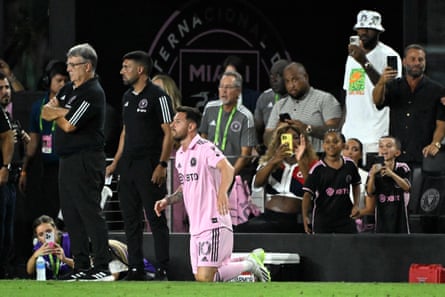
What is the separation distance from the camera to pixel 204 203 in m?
12.7

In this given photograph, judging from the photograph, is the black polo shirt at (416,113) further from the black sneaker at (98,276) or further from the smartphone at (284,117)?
the black sneaker at (98,276)

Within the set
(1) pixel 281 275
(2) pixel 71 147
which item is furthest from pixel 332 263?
(2) pixel 71 147

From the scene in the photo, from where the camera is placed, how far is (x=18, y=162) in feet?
50.4

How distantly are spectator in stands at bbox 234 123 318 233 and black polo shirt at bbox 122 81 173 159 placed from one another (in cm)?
162

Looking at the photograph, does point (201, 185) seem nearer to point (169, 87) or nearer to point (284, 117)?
point (284, 117)

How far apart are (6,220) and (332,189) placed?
316 cm

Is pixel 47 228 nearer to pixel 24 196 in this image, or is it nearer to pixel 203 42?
pixel 24 196

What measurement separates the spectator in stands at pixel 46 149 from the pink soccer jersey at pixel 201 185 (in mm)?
2756

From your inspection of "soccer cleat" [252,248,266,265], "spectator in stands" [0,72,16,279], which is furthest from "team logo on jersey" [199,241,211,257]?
"spectator in stands" [0,72,16,279]

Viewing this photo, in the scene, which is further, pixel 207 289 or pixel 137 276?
pixel 137 276

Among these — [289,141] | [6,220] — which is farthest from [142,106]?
[6,220]

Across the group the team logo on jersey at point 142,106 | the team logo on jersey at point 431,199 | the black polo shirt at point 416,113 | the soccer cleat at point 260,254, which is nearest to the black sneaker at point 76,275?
the team logo on jersey at point 142,106

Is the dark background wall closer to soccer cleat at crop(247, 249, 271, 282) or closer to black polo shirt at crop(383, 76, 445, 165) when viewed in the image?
soccer cleat at crop(247, 249, 271, 282)

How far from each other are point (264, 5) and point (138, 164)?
6228 millimetres
